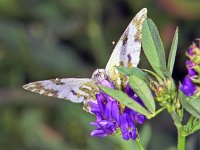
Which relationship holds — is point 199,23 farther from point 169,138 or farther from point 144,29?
point 144,29

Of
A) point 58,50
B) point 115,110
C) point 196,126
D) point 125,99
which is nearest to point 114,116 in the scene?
point 115,110

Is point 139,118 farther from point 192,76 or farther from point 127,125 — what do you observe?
point 192,76

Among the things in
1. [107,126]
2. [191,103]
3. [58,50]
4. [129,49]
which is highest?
[129,49]

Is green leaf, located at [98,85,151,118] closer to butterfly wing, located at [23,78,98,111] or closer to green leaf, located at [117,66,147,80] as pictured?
green leaf, located at [117,66,147,80]

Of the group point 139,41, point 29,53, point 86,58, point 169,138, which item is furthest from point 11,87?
point 139,41

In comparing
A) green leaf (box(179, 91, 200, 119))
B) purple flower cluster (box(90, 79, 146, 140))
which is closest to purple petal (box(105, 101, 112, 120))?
purple flower cluster (box(90, 79, 146, 140))

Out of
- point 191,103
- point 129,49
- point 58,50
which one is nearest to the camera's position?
point 191,103

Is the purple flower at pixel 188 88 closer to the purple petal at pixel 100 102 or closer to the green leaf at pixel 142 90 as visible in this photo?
the green leaf at pixel 142 90

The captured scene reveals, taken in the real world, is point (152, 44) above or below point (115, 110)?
above

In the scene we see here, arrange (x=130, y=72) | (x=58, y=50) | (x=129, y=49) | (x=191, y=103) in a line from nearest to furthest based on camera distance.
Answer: (x=191, y=103)
(x=130, y=72)
(x=129, y=49)
(x=58, y=50)
